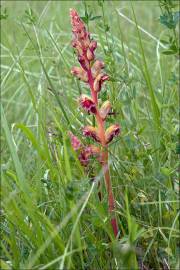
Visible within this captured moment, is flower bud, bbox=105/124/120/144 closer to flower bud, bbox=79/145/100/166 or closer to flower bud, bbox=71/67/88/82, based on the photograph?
flower bud, bbox=79/145/100/166

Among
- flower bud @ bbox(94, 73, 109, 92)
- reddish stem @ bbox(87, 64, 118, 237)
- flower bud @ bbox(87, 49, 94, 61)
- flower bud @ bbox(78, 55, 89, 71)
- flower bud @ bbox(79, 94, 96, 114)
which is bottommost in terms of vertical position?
reddish stem @ bbox(87, 64, 118, 237)

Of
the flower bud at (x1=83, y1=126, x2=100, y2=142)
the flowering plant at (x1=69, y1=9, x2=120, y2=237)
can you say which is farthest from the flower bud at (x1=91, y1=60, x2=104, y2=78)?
the flower bud at (x1=83, y1=126, x2=100, y2=142)

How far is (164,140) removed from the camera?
2062 millimetres

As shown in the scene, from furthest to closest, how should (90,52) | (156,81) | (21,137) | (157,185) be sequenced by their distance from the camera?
1. (156,81)
2. (21,137)
3. (157,185)
4. (90,52)

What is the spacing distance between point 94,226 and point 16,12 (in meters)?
3.92

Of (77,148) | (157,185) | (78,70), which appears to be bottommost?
(157,185)

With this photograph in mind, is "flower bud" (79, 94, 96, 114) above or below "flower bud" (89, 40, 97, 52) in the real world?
below

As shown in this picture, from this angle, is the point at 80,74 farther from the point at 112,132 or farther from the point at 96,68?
the point at 112,132

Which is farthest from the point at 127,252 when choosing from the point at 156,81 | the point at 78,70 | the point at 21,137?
the point at 156,81

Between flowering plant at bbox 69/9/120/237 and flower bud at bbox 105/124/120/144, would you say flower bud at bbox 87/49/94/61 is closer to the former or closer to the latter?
flowering plant at bbox 69/9/120/237

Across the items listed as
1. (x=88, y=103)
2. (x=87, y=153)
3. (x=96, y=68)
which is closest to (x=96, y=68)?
(x=96, y=68)

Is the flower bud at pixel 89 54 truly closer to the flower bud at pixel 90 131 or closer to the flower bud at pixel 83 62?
the flower bud at pixel 83 62

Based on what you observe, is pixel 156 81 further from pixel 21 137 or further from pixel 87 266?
pixel 87 266

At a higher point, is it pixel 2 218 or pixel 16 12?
pixel 16 12
